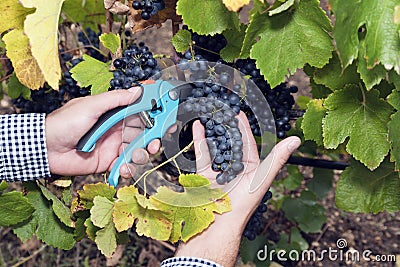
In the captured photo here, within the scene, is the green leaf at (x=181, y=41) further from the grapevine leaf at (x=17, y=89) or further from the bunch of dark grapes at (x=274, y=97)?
the grapevine leaf at (x=17, y=89)

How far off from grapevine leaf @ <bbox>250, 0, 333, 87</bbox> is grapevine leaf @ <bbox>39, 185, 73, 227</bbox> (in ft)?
2.29

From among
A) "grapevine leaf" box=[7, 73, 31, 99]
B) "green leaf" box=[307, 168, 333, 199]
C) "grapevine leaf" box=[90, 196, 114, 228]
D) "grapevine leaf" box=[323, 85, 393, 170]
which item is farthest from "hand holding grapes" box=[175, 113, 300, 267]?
"green leaf" box=[307, 168, 333, 199]

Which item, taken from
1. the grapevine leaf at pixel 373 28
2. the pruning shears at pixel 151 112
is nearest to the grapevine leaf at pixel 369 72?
the grapevine leaf at pixel 373 28

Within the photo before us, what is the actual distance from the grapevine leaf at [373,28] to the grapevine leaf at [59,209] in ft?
2.88

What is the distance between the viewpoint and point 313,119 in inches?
55.6

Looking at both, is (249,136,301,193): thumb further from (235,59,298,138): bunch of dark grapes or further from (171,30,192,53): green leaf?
(171,30,192,53): green leaf

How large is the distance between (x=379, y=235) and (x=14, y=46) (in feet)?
5.63

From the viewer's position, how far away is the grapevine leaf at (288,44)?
123 centimetres

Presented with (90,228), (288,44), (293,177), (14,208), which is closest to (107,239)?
(90,228)

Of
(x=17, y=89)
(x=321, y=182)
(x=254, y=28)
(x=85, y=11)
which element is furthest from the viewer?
(x=321, y=182)

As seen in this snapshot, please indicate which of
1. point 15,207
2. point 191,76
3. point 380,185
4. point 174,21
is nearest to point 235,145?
point 191,76

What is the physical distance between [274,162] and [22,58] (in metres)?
0.67

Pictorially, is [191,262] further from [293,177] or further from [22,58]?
[293,177]

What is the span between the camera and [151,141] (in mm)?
1372
